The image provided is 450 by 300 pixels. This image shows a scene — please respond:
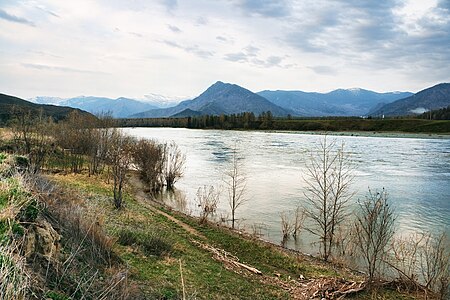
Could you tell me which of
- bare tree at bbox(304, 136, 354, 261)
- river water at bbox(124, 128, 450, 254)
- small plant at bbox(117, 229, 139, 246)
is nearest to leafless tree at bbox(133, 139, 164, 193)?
river water at bbox(124, 128, 450, 254)

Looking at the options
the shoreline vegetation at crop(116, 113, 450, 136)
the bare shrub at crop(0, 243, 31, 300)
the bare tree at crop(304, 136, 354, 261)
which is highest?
the shoreline vegetation at crop(116, 113, 450, 136)

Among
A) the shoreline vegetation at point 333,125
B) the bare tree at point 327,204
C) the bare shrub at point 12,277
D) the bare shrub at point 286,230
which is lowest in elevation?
the bare shrub at point 286,230

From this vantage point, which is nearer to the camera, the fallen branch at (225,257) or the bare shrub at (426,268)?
the bare shrub at (426,268)

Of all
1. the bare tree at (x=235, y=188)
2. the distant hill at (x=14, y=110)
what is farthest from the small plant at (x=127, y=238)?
the distant hill at (x=14, y=110)

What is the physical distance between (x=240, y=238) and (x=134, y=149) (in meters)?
19.0

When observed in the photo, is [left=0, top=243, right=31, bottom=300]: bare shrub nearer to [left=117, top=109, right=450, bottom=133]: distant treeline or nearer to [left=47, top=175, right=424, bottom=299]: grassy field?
[left=47, top=175, right=424, bottom=299]: grassy field

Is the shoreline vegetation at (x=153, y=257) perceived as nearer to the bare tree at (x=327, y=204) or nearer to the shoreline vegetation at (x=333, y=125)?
the bare tree at (x=327, y=204)

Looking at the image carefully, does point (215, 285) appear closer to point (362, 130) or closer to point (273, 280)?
point (273, 280)

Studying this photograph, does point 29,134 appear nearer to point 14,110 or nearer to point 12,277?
point 14,110

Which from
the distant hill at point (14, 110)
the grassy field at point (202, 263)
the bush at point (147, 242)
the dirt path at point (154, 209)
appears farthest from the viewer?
the distant hill at point (14, 110)

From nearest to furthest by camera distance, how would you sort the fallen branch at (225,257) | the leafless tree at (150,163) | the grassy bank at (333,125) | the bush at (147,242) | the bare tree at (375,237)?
the bush at (147,242) → the bare tree at (375,237) → the fallen branch at (225,257) → the leafless tree at (150,163) → the grassy bank at (333,125)

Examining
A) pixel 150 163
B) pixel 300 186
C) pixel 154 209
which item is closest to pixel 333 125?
pixel 300 186

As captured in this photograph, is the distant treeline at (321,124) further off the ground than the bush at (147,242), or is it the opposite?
the distant treeline at (321,124)

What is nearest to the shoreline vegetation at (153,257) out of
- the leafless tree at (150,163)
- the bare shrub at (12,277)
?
the bare shrub at (12,277)
